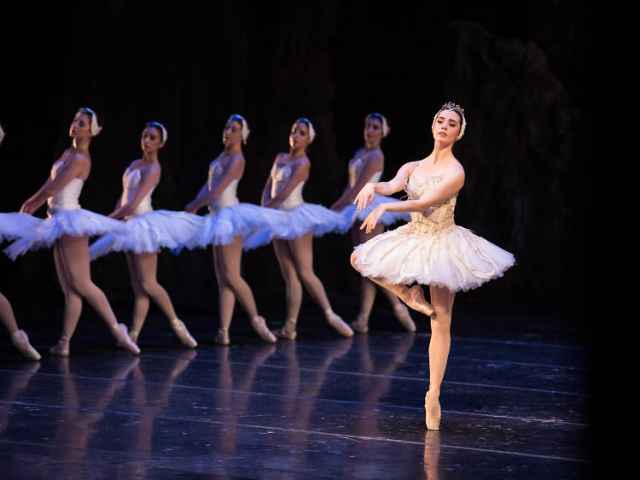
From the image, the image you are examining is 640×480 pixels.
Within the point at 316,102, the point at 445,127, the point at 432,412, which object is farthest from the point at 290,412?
the point at 316,102

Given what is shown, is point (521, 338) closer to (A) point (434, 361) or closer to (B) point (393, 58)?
(A) point (434, 361)

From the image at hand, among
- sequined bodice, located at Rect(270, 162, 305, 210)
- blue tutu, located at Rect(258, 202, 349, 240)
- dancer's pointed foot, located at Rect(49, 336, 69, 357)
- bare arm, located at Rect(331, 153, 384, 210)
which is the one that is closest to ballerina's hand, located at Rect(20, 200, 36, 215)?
dancer's pointed foot, located at Rect(49, 336, 69, 357)

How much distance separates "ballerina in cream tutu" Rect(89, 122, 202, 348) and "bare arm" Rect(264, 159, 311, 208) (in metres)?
0.78

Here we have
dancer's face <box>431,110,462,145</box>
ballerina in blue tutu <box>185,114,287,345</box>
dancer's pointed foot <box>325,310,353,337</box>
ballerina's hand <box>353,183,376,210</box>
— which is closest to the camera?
ballerina's hand <box>353,183,376,210</box>

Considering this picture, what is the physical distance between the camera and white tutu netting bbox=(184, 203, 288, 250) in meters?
7.69

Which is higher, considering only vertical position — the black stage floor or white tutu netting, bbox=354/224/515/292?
white tutu netting, bbox=354/224/515/292

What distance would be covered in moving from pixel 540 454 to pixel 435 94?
8373mm

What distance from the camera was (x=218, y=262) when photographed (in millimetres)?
7945

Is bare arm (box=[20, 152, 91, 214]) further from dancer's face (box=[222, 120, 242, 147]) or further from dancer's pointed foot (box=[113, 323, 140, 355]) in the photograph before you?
dancer's face (box=[222, 120, 242, 147])

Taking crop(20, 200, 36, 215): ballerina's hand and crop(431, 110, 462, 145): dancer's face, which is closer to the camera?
crop(431, 110, 462, 145): dancer's face

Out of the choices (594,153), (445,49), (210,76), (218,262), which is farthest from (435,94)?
(594,153)

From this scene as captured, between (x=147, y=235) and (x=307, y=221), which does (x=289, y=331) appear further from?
(x=147, y=235)

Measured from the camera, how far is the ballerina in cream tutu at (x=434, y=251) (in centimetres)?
479

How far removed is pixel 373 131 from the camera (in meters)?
8.55
